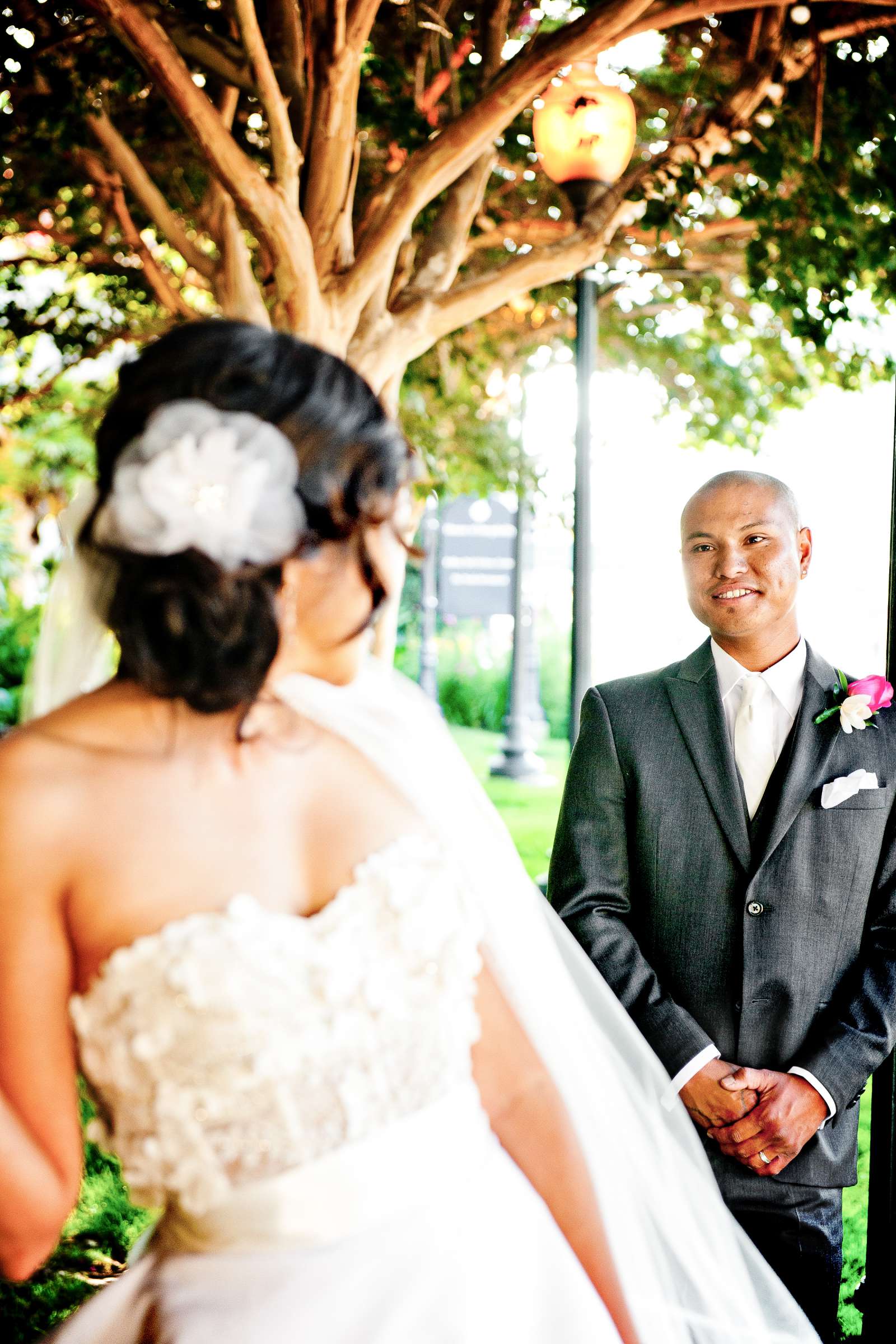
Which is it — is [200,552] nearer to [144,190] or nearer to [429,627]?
[144,190]

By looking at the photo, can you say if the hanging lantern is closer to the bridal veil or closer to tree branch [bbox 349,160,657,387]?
tree branch [bbox 349,160,657,387]

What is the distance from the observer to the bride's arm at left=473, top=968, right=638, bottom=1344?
5.45 feet

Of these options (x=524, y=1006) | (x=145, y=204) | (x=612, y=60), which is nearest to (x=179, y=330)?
(x=524, y=1006)

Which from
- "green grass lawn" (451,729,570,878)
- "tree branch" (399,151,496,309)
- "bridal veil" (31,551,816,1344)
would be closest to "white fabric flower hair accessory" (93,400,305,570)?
"bridal veil" (31,551,816,1344)

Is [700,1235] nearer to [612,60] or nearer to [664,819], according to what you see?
[664,819]

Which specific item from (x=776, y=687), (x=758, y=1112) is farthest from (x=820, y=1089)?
(x=776, y=687)

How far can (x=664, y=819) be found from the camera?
97.7 inches

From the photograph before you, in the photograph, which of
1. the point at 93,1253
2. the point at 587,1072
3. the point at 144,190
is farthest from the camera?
the point at 144,190

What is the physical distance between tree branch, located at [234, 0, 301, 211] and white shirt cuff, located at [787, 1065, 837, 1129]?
302cm

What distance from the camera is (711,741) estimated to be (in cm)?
251

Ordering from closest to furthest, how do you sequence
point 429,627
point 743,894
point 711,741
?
point 743,894 < point 711,741 < point 429,627

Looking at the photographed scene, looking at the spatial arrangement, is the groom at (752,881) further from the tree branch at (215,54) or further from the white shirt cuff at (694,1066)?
the tree branch at (215,54)

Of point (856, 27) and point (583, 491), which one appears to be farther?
point (583, 491)

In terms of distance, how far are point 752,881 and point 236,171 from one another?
272 cm
